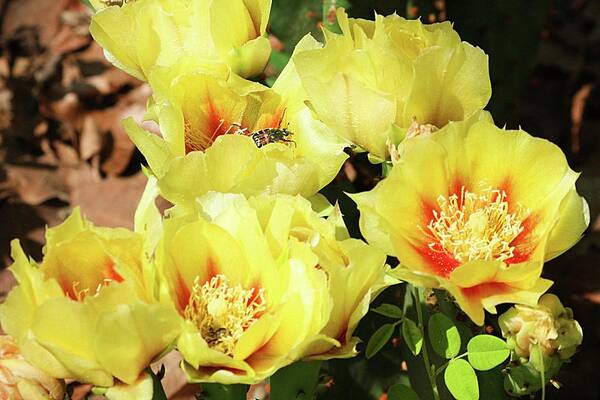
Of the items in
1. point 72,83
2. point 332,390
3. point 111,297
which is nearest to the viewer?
point 111,297

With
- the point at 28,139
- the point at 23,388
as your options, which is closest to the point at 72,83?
the point at 28,139

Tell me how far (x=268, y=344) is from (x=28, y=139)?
1892 millimetres

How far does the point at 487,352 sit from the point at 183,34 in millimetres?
509

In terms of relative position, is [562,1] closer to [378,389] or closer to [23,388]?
[378,389]

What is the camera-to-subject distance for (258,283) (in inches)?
39.2

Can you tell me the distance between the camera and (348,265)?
0.96m

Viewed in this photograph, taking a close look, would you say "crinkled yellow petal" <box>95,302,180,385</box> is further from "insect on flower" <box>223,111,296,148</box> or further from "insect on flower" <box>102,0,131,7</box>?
"insect on flower" <box>102,0,131,7</box>

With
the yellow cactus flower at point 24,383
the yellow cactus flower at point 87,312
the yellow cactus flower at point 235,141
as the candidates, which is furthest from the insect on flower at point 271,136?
the yellow cactus flower at point 24,383

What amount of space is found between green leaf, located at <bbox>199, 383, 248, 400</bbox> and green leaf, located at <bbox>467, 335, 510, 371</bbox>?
25 centimetres

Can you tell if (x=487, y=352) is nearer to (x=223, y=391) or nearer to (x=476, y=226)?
(x=476, y=226)

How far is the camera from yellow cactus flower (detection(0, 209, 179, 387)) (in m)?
0.88

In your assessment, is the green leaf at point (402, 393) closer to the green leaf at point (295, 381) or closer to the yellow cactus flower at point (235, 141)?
the green leaf at point (295, 381)

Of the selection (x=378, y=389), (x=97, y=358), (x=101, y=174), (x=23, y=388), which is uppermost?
(x=97, y=358)

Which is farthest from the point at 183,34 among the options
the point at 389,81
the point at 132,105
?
the point at 132,105
